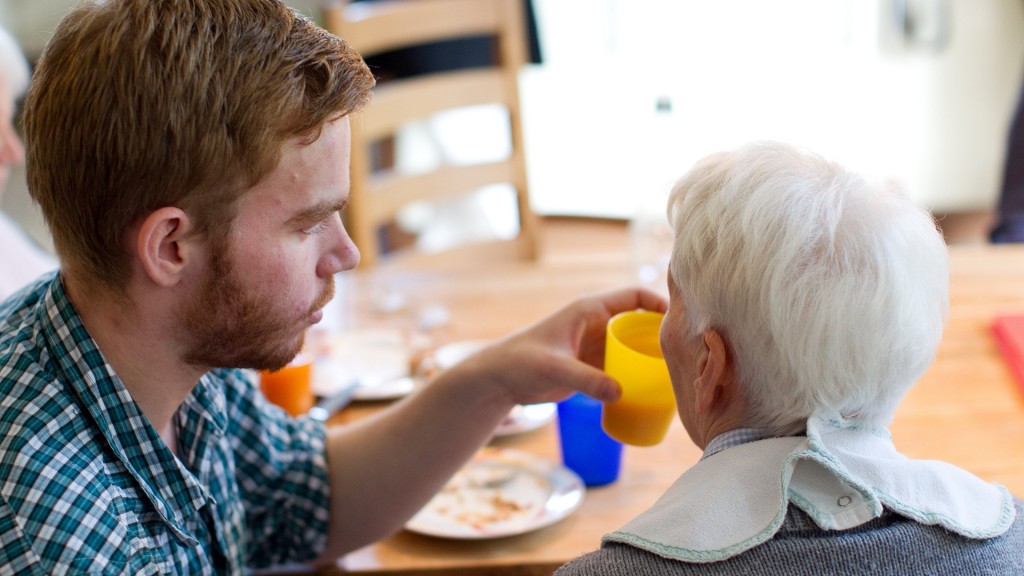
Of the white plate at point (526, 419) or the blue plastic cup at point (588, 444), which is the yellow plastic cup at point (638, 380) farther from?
the white plate at point (526, 419)

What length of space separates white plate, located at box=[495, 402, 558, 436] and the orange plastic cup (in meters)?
0.33

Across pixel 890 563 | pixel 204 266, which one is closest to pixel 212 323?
pixel 204 266

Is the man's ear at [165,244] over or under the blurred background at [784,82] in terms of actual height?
over

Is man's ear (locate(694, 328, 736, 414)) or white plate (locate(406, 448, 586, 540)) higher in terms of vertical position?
man's ear (locate(694, 328, 736, 414))

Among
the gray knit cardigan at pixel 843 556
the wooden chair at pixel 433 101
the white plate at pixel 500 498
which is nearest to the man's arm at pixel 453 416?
the white plate at pixel 500 498

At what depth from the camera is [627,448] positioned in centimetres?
168

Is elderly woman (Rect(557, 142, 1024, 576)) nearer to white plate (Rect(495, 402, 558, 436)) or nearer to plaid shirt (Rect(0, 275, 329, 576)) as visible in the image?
plaid shirt (Rect(0, 275, 329, 576))

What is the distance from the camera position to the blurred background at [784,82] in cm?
444

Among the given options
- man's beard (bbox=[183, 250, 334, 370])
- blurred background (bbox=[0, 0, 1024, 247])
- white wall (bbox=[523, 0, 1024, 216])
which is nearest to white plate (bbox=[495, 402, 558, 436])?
man's beard (bbox=[183, 250, 334, 370])

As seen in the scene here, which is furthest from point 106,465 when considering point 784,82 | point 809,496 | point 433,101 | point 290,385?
point 784,82

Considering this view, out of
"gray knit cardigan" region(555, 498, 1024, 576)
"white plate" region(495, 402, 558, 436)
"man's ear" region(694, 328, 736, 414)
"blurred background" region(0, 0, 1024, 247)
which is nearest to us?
"gray knit cardigan" region(555, 498, 1024, 576)

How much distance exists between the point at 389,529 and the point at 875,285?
780 millimetres

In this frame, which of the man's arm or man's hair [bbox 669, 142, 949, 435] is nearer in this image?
man's hair [bbox 669, 142, 949, 435]

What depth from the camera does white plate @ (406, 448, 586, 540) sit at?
4.81ft
